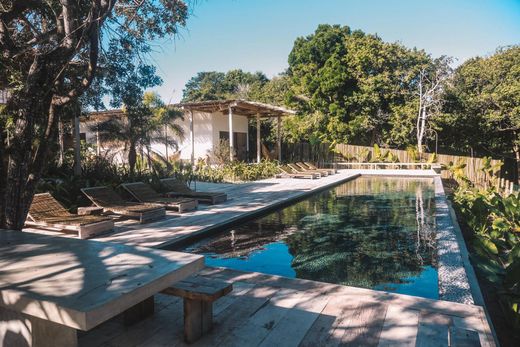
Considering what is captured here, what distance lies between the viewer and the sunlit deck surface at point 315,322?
8.70 ft

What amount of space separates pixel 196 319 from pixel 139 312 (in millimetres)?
581

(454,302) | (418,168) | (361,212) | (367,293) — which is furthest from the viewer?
(418,168)

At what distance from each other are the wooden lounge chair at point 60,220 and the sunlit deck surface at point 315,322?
3.00m

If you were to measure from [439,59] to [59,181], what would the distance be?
23.4m

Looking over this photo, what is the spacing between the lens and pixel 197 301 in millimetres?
2705

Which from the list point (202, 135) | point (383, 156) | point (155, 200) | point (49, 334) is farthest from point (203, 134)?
point (49, 334)

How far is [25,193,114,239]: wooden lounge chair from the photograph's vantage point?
5.78 metres

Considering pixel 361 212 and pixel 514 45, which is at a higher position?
pixel 514 45

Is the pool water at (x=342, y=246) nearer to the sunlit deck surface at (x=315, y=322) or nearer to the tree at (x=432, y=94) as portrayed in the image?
the sunlit deck surface at (x=315, y=322)

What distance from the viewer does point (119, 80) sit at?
960 centimetres

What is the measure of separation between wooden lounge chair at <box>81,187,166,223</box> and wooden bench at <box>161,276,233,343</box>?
4475 mm

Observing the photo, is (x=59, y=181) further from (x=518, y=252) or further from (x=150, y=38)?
(x=518, y=252)

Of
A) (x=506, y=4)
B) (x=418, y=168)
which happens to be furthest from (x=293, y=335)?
(x=418, y=168)

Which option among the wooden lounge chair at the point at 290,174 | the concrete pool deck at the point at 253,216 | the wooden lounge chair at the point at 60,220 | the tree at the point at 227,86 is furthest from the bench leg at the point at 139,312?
the tree at the point at 227,86
